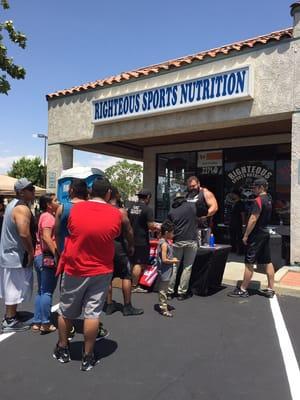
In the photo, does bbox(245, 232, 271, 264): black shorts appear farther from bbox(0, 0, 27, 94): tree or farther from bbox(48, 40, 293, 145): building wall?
bbox(0, 0, 27, 94): tree

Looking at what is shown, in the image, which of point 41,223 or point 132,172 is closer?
point 41,223

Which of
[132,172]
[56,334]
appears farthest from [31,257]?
[132,172]

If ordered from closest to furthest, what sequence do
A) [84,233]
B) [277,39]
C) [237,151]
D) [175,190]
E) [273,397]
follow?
1. [273,397]
2. [84,233]
3. [277,39]
4. [237,151]
5. [175,190]

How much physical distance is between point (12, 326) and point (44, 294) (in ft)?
1.90

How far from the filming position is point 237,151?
1233 cm

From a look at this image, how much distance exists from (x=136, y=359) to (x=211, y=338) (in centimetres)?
103

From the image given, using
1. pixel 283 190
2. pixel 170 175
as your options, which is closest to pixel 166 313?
pixel 283 190

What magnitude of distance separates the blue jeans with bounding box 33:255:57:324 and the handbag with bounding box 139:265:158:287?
2.31 m

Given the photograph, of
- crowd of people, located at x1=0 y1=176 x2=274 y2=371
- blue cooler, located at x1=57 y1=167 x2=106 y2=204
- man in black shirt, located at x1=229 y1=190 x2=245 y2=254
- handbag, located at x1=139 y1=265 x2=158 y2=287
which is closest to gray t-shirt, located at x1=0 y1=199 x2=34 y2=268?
crowd of people, located at x1=0 y1=176 x2=274 y2=371

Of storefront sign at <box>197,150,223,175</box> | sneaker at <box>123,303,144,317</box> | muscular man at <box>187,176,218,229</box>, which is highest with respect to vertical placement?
storefront sign at <box>197,150,223,175</box>

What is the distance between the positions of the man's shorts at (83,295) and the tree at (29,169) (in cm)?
4812

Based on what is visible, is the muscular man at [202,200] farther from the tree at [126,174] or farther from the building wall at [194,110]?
the tree at [126,174]

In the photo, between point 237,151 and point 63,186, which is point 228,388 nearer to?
point 63,186

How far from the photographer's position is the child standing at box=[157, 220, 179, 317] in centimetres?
541
